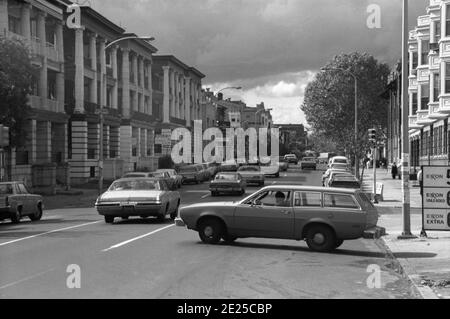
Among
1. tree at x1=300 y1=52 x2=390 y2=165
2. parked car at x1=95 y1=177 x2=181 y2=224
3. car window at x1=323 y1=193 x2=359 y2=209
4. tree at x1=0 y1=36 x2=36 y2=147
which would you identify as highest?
tree at x1=300 y1=52 x2=390 y2=165

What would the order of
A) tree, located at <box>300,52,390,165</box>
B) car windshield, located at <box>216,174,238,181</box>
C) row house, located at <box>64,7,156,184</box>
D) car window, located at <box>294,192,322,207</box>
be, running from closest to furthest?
car window, located at <box>294,192,322,207</box> < car windshield, located at <box>216,174,238,181</box> < row house, located at <box>64,7,156,184</box> < tree, located at <box>300,52,390,165</box>

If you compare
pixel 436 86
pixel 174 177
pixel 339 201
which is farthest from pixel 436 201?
pixel 174 177

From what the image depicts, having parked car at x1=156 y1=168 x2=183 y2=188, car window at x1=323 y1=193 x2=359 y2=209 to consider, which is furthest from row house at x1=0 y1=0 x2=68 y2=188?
car window at x1=323 y1=193 x2=359 y2=209

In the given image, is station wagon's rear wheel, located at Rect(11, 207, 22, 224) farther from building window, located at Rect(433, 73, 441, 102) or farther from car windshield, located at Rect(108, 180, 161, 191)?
building window, located at Rect(433, 73, 441, 102)

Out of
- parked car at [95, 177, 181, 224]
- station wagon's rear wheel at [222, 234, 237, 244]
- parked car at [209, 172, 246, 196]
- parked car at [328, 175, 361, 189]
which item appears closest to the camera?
station wagon's rear wheel at [222, 234, 237, 244]

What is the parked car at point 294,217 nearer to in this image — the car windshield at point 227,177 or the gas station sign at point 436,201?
the gas station sign at point 436,201

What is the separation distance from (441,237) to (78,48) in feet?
129

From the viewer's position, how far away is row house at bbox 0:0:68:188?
139 feet

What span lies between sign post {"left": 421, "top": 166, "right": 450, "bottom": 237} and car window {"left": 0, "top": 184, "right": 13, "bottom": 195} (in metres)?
14.1

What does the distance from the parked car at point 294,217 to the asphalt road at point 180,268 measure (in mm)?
377

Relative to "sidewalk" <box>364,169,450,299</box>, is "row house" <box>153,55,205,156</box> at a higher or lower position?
higher

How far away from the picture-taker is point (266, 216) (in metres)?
15.3

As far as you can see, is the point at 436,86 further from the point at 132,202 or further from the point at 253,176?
the point at 132,202
